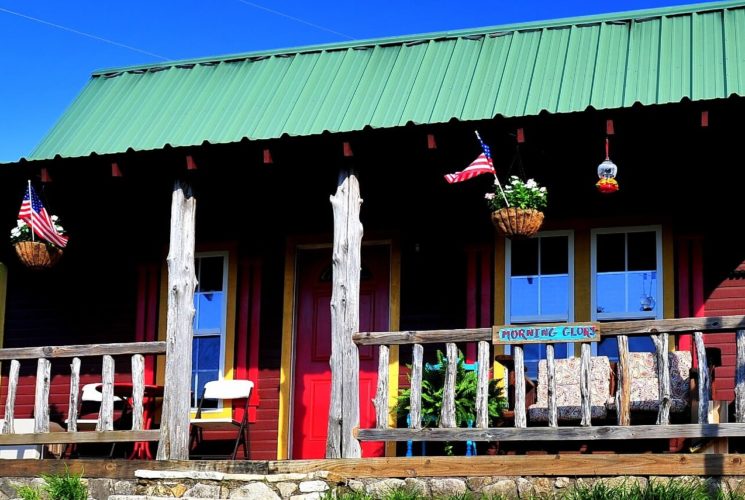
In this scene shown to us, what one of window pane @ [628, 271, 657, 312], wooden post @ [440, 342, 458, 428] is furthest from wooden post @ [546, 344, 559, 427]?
window pane @ [628, 271, 657, 312]

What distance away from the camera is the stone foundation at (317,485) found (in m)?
10.6

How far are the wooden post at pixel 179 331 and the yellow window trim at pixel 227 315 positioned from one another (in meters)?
1.93

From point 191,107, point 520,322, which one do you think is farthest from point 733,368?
point 191,107

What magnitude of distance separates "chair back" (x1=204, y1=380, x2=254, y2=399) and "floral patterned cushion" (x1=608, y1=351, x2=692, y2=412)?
3995 mm

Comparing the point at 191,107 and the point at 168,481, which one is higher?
the point at 191,107

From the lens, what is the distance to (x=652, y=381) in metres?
11.7

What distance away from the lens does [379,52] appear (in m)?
14.6

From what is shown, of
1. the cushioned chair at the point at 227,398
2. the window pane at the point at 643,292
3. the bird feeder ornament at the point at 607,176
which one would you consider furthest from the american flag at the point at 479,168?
the cushioned chair at the point at 227,398

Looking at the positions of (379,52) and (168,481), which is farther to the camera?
(379,52)

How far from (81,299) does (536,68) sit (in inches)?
233

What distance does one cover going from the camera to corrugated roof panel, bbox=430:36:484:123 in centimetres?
1305

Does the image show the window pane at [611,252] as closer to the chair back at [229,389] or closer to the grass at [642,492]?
the grass at [642,492]

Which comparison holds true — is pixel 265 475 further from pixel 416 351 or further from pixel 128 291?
pixel 128 291

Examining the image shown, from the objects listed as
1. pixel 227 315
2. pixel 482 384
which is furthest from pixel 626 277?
pixel 227 315
